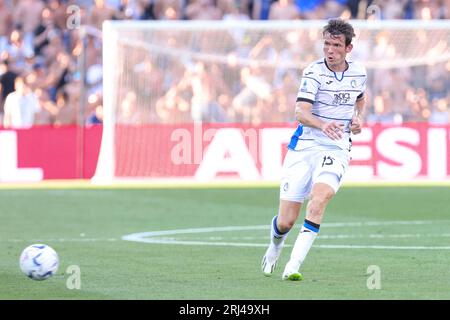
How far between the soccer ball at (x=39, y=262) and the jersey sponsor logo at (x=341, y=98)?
2.87 m

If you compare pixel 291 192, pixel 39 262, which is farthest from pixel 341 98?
pixel 39 262

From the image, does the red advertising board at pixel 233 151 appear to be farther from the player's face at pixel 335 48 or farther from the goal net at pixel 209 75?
the player's face at pixel 335 48

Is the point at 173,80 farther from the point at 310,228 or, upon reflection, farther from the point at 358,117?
the point at 310,228

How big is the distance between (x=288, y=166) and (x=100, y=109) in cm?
1635

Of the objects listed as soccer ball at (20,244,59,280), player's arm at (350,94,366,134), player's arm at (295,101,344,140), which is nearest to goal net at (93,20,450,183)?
player's arm at (350,94,366,134)

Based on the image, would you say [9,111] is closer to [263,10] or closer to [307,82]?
[263,10]

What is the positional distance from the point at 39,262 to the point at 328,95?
9.73 ft

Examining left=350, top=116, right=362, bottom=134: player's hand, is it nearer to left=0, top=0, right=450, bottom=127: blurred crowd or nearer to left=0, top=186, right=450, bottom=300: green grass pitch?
left=0, top=186, right=450, bottom=300: green grass pitch

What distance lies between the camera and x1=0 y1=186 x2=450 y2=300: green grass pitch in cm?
1038

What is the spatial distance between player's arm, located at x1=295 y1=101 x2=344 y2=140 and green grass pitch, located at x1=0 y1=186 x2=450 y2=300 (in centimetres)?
128

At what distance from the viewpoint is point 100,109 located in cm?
2747

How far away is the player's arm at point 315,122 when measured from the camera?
11.0 meters
